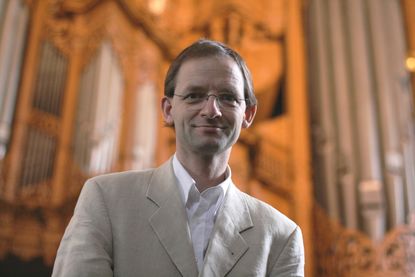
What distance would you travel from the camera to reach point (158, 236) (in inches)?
29.3

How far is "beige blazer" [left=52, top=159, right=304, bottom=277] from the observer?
0.72m

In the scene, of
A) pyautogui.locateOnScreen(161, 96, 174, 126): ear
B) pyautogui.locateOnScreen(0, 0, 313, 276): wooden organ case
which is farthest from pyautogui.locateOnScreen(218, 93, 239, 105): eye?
pyautogui.locateOnScreen(0, 0, 313, 276): wooden organ case

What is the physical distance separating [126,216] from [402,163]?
109 inches

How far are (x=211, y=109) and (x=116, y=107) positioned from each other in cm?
249

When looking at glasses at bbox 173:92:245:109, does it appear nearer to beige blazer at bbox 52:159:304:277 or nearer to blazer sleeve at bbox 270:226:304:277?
beige blazer at bbox 52:159:304:277

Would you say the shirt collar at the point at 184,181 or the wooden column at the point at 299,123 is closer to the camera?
the shirt collar at the point at 184,181

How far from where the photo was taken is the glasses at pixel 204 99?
0.80m

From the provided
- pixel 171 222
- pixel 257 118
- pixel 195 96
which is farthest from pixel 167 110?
pixel 257 118

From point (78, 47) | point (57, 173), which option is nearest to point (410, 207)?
point (57, 173)

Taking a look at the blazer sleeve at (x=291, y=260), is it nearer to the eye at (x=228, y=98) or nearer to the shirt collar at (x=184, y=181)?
the shirt collar at (x=184, y=181)

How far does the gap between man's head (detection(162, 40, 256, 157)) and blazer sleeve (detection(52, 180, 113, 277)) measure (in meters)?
0.16

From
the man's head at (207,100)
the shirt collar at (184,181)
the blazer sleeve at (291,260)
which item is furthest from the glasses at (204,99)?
the blazer sleeve at (291,260)

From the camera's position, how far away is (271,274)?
2.59 feet

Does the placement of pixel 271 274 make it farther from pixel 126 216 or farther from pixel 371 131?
pixel 371 131
